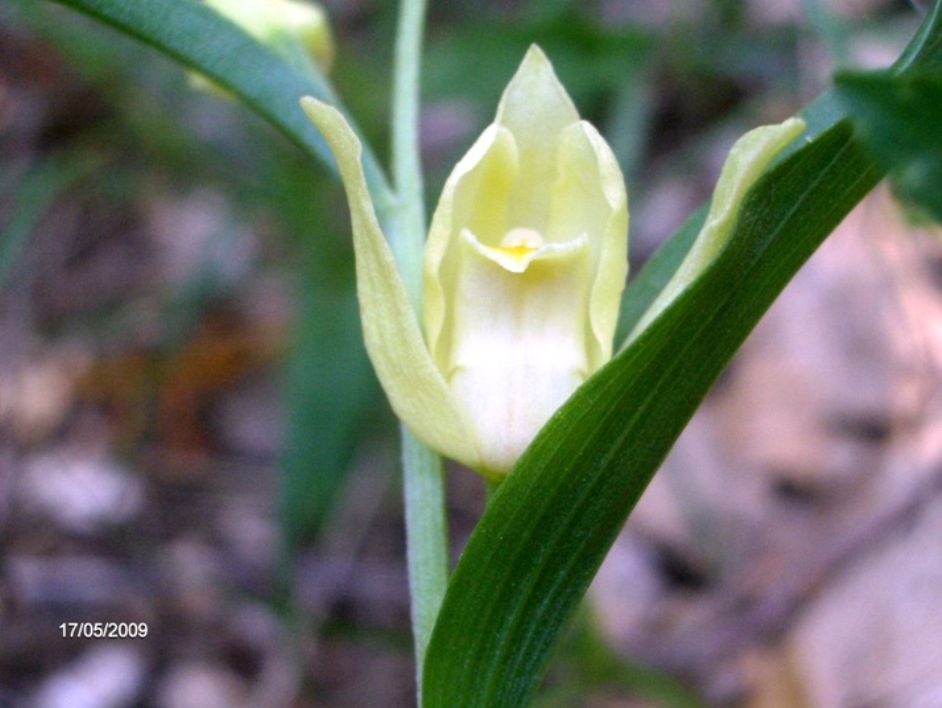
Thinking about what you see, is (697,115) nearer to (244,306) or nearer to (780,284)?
(244,306)

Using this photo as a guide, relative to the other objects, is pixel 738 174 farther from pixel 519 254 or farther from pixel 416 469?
pixel 416 469

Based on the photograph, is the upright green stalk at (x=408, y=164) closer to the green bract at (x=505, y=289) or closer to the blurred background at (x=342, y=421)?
the green bract at (x=505, y=289)

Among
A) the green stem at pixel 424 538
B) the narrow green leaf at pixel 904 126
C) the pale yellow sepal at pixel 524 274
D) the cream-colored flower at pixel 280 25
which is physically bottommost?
the green stem at pixel 424 538

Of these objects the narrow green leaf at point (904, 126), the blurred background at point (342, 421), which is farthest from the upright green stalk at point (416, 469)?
the blurred background at point (342, 421)

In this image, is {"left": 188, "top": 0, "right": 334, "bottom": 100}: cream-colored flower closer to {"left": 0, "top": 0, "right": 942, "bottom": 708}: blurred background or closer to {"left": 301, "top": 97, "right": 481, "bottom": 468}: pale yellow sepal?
{"left": 301, "top": 97, "right": 481, "bottom": 468}: pale yellow sepal

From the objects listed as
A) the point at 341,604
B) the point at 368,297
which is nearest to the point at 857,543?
the point at 341,604

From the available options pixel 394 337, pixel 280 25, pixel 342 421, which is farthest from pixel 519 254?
pixel 342 421
